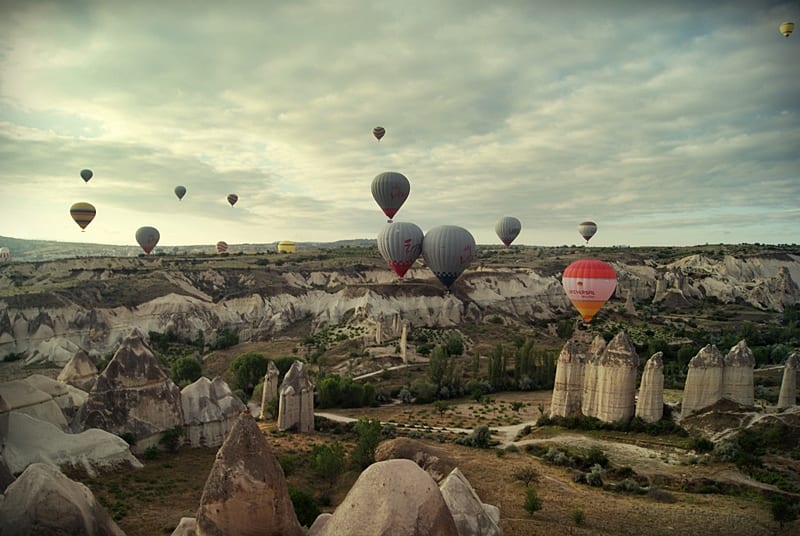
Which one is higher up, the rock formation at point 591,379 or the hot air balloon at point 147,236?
the hot air balloon at point 147,236

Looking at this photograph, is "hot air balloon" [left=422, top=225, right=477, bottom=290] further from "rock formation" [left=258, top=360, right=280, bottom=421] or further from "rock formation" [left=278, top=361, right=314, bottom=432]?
"rock formation" [left=278, top=361, right=314, bottom=432]

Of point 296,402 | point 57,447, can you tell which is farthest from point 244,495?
point 296,402

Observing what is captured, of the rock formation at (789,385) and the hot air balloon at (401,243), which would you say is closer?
the rock formation at (789,385)

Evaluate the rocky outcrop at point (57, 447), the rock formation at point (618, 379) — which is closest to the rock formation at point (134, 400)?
the rocky outcrop at point (57, 447)

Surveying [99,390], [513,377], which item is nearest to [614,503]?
[99,390]

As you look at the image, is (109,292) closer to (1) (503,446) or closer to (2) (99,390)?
(2) (99,390)

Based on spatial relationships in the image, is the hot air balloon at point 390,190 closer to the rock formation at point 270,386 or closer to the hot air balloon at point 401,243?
the hot air balloon at point 401,243

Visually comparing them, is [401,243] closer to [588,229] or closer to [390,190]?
[390,190]
